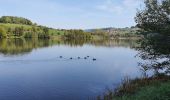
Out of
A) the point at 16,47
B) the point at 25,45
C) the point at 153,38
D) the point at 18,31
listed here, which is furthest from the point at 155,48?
the point at 18,31

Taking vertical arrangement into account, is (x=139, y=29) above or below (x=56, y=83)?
above

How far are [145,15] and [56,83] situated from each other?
15068 mm

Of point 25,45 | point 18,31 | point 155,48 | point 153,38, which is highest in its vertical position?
point 153,38

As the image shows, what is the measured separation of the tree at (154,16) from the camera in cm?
2402

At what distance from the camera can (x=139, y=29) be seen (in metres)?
26.2

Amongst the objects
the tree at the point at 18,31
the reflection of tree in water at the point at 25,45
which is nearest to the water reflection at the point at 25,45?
Answer: the reflection of tree in water at the point at 25,45

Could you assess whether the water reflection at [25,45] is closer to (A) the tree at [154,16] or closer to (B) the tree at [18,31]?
(B) the tree at [18,31]

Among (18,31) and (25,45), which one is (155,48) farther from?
(18,31)

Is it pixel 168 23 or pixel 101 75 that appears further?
pixel 101 75

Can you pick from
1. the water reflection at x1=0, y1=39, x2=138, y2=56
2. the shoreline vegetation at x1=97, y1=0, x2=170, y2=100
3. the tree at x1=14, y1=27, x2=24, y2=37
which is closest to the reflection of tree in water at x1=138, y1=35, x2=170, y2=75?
the shoreline vegetation at x1=97, y1=0, x2=170, y2=100

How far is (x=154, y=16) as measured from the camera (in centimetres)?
2477

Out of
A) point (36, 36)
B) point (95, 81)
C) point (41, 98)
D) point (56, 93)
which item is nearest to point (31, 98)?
point (41, 98)

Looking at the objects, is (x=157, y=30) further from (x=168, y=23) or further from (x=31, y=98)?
(x=31, y=98)

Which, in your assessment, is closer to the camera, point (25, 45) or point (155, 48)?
point (155, 48)
